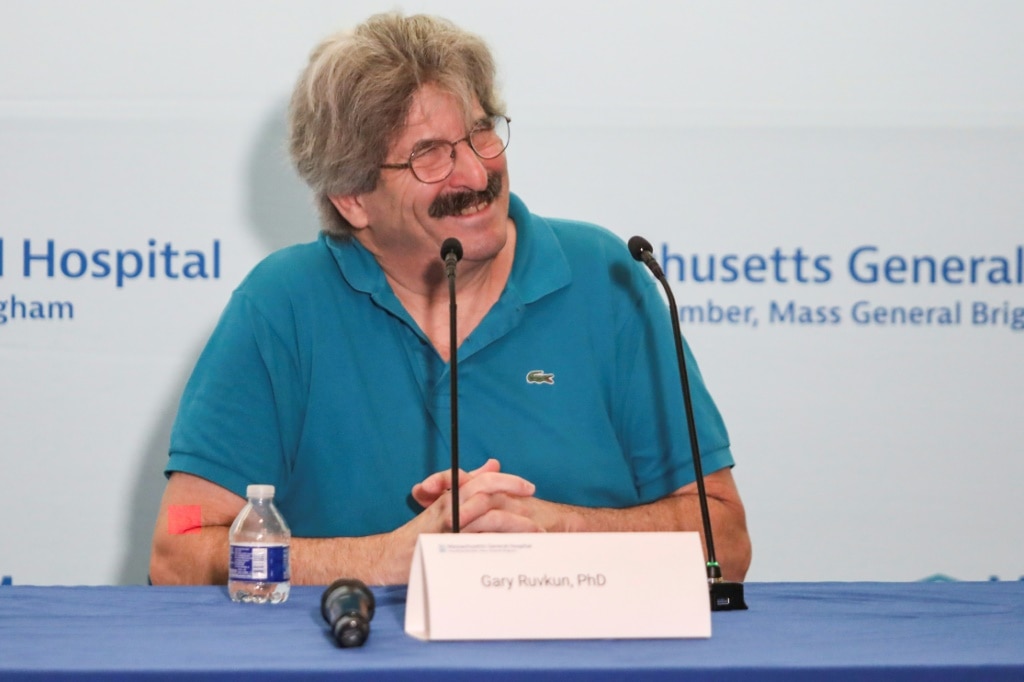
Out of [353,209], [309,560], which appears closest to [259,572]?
[309,560]

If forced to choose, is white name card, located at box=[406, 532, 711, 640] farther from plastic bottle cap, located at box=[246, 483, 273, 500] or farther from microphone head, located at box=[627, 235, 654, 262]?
microphone head, located at box=[627, 235, 654, 262]

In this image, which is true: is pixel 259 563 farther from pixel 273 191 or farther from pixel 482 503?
pixel 273 191

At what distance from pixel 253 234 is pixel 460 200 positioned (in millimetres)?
786

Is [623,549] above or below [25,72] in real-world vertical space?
below

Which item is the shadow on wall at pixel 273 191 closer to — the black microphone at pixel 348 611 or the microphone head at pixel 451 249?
the microphone head at pixel 451 249

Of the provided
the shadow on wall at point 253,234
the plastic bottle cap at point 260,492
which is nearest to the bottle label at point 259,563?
the plastic bottle cap at point 260,492

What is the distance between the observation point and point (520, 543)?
1.21 meters

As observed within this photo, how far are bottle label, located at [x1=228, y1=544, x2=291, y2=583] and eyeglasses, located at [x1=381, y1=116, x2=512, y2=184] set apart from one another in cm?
84

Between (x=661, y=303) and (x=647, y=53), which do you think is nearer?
(x=661, y=303)

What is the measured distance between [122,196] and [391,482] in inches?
41.5

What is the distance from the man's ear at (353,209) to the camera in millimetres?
2211

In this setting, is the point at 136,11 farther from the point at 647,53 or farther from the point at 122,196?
the point at 647,53

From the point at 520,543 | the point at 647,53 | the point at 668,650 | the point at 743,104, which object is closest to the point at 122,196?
the point at 647,53

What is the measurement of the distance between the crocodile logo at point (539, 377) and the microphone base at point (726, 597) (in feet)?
2.68
